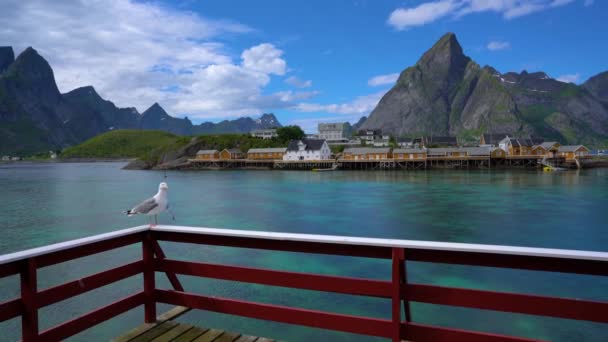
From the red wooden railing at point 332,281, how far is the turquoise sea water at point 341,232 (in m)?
5.52

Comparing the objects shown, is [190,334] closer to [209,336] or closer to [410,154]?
[209,336]

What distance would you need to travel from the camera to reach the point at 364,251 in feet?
12.7

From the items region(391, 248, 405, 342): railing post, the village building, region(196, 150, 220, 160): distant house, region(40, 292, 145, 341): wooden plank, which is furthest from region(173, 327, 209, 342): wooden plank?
the village building

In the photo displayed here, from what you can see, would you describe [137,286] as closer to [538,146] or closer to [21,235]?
[21,235]

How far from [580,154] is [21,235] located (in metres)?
98.5

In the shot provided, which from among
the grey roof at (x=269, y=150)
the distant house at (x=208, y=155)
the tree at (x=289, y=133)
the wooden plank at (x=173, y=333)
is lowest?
the wooden plank at (x=173, y=333)

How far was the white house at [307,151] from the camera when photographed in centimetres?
Answer: 10050

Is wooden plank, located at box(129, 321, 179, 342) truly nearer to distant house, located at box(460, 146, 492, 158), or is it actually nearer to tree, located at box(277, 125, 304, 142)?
distant house, located at box(460, 146, 492, 158)

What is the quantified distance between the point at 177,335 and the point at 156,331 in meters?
0.27

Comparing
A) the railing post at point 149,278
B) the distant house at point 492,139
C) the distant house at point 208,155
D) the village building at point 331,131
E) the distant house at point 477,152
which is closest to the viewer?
the railing post at point 149,278

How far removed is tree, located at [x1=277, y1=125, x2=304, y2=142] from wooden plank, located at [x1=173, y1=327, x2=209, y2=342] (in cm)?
11995

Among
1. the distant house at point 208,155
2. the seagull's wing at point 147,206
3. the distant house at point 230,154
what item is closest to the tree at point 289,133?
the distant house at point 230,154

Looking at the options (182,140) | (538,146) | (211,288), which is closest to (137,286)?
(211,288)

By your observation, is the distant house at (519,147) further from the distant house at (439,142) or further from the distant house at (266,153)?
the distant house at (266,153)
